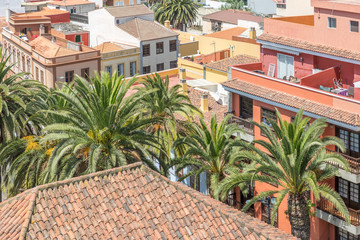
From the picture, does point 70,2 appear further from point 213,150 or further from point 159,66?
point 213,150

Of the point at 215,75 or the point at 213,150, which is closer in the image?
the point at 213,150

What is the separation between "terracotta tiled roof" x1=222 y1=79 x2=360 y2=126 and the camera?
1449 inches

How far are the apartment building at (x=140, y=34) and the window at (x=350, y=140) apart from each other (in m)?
47.8

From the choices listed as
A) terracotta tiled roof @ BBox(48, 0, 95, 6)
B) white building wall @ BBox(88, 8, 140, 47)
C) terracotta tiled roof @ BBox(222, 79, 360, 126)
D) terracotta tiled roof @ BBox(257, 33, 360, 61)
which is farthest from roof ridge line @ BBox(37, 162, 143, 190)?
terracotta tiled roof @ BBox(48, 0, 95, 6)

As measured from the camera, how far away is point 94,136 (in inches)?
1281

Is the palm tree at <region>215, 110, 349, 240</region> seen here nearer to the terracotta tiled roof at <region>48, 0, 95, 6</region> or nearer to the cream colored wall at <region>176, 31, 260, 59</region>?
the cream colored wall at <region>176, 31, 260, 59</region>

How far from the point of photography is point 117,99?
111ft

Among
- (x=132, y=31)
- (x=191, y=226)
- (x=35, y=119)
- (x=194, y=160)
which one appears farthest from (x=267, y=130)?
(x=132, y=31)

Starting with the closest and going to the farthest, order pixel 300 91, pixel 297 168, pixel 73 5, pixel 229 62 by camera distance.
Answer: pixel 297 168 → pixel 300 91 → pixel 229 62 → pixel 73 5

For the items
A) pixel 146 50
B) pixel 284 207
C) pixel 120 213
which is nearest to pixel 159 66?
pixel 146 50

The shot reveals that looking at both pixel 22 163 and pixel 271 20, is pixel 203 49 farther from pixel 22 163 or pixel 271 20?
pixel 22 163

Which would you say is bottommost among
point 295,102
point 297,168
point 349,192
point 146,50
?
Answer: point 349,192

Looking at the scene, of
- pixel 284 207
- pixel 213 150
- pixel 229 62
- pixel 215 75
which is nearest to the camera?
pixel 213 150

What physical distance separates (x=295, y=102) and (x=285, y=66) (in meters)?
6.80
